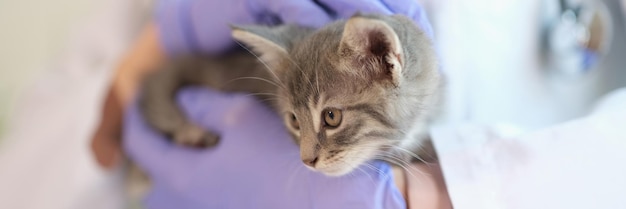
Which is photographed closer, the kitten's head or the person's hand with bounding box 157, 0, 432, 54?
the kitten's head

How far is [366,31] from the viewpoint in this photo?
0.66 meters

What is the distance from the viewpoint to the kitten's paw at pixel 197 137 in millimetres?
1018

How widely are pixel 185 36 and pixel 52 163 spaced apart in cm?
56

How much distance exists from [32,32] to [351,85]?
1.18 meters

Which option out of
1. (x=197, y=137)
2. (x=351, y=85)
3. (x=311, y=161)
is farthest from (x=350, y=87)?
(x=197, y=137)

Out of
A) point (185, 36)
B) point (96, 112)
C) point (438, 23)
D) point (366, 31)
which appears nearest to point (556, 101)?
point (438, 23)

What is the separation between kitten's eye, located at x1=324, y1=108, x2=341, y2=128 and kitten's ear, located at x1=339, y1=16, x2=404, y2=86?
0.08 m

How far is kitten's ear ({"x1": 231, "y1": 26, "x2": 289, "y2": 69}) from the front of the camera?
803 millimetres

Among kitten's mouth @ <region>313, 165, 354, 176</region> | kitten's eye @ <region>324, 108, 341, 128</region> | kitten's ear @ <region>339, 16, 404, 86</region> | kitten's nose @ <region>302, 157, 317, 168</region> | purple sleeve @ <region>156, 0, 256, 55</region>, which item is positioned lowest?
kitten's mouth @ <region>313, 165, 354, 176</region>

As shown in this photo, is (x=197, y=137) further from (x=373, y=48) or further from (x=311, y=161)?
(x=373, y=48)

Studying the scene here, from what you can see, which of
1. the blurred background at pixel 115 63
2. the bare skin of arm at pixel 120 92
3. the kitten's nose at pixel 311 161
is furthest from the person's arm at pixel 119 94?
the kitten's nose at pixel 311 161

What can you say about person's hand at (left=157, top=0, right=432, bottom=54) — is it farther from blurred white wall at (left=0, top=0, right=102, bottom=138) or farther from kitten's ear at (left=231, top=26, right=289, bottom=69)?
blurred white wall at (left=0, top=0, right=102, bottom=138)

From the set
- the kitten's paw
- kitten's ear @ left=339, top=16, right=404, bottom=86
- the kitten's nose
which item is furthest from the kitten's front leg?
kitten's ear @ left=339, top=16, right=404, bottom=86

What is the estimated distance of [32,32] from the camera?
152 centimetres
